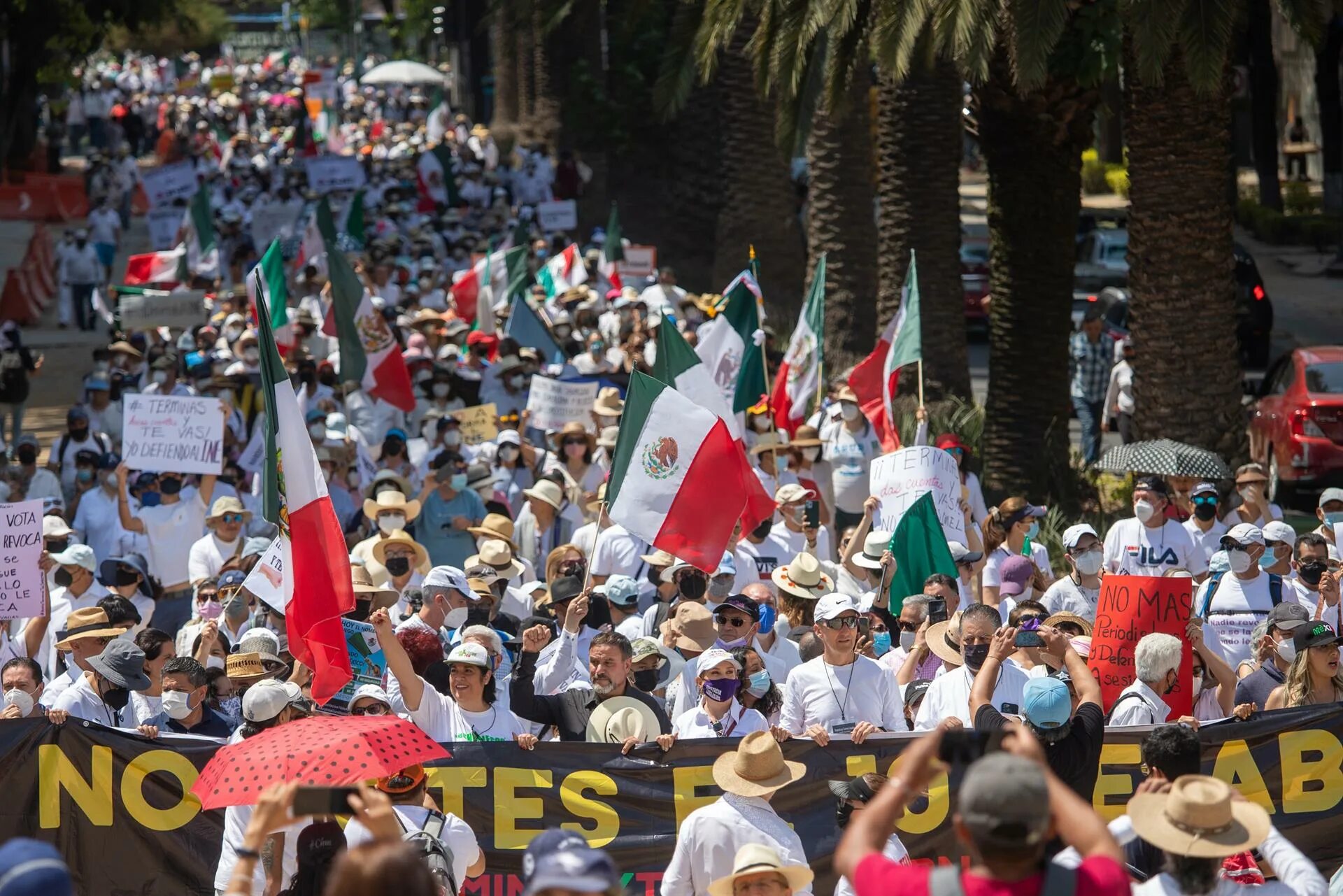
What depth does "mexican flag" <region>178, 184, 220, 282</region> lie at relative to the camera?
2469cm

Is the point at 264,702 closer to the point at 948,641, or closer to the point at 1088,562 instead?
the point at 948,641

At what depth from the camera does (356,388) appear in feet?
53.8

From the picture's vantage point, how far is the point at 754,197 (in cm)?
2456

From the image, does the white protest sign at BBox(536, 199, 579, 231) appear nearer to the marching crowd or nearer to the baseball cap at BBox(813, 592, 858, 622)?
the marching crowd

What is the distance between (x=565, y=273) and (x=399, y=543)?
1321 cm

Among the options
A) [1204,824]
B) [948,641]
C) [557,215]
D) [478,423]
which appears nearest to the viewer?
[1204,824]

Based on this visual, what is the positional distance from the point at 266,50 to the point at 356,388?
92.6 metres

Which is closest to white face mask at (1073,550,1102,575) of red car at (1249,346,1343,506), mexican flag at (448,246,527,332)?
red car at (1249,346,1343,506)

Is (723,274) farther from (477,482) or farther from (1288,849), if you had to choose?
(1288,849)

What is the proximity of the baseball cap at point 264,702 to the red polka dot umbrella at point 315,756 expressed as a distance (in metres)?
0.61

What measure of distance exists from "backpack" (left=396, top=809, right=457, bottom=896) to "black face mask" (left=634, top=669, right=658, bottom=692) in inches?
91.4

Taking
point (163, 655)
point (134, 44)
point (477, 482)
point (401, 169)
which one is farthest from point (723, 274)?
point (134, 44)

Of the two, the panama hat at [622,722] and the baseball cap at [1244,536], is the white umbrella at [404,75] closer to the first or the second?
the baseball cap at [1244,536]

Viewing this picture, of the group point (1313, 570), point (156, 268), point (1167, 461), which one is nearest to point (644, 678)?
point (1313, 570)
